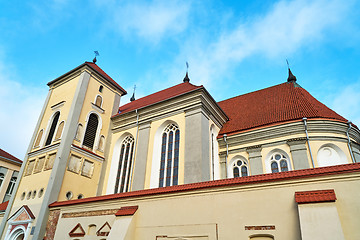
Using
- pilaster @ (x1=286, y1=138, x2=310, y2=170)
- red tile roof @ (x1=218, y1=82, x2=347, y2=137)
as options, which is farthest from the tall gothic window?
pilaster @ (x1=286, y1=138, x2=310, y2=170)

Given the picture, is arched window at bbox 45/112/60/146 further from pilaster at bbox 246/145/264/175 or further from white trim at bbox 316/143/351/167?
white trim at bbox 316/143/351/167

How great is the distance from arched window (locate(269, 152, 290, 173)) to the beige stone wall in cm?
683

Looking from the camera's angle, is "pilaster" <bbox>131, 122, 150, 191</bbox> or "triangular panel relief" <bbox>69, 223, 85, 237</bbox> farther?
"pilaster" <bbox>131, 122, 150, 191</bbox>

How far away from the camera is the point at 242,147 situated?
14750mm

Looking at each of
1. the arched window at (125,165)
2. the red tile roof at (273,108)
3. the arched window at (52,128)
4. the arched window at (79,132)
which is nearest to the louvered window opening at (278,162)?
the red tile roof at (273,108)

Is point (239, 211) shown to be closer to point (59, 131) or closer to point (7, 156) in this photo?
point (59, 131)

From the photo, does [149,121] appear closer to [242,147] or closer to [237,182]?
[242,147]

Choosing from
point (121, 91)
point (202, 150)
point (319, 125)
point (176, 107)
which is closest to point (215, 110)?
point (176, 107)

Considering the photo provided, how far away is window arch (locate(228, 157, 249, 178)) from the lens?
47.3 feet

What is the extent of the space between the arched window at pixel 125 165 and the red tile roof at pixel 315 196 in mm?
10863

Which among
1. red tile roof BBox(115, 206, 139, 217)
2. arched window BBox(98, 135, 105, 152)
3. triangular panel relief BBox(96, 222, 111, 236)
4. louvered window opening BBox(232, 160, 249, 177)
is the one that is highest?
arched window BBox(98, 135, 105, 152)

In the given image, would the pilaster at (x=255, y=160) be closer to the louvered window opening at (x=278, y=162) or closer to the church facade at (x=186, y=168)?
the church facade at (x=186, y=168)

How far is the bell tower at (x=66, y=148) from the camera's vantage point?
13234 millimetres

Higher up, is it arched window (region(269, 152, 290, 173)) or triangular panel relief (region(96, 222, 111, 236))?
arched window (region(269, 152, 290, 173))
